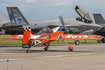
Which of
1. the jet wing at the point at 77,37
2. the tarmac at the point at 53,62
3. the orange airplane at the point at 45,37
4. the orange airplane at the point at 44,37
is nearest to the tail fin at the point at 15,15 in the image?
the orange airplane at the point at 45,37

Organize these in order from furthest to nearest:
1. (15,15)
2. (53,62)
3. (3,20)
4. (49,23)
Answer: (49,23)
(3,20)
(15,15)
(53,62)

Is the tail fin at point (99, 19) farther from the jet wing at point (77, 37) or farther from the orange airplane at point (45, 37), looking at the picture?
the jet wing at point (77, 37)

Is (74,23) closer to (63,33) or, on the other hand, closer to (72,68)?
(63,33)

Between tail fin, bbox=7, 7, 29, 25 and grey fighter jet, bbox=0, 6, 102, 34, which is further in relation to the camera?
grey fighter jet, bbox=0, 6, 102, 34

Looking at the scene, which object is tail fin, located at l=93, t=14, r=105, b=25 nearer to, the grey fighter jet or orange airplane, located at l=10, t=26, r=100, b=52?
the grey fighter jet

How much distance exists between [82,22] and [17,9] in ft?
43.5

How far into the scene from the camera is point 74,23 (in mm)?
45938

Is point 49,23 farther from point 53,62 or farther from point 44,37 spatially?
point 53,62

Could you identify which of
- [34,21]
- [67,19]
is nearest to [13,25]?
[34,21]

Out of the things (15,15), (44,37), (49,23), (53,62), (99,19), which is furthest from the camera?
(99,19)

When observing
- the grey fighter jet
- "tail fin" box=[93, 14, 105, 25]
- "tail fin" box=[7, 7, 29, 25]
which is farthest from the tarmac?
"tail fin" box=[93, 14, 105, 25]

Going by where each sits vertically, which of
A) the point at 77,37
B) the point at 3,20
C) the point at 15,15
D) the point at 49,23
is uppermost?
the point at 15,15

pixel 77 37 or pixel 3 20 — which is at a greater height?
pixel 3 20

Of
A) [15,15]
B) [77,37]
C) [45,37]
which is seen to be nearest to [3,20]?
[15,15]
